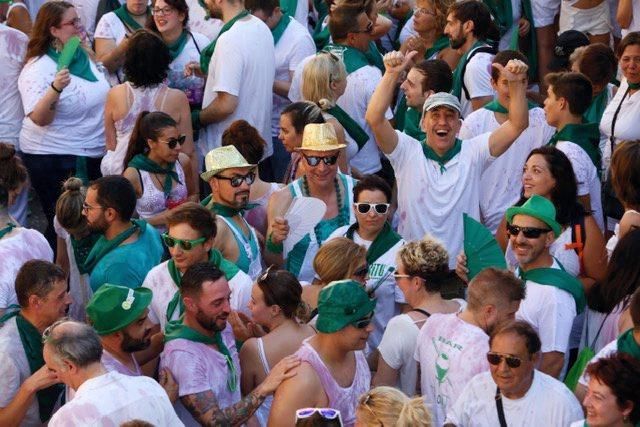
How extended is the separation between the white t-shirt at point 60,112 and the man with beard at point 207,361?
3361mm

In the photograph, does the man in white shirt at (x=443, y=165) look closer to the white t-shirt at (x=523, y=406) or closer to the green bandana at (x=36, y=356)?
the white t-shirt at (x=523, y=406)

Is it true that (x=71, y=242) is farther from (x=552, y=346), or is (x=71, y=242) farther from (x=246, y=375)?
(x=552, y=346)

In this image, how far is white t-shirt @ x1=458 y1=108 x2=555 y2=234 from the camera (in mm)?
8672

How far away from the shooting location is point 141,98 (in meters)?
9.02

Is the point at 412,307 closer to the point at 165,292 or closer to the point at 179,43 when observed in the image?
the point at 165,292

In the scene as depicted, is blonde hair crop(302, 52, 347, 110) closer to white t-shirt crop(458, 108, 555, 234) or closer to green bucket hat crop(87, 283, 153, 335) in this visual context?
white t-shirt crop(458, 108, 555, 234)

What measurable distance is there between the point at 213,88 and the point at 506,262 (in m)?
3.00

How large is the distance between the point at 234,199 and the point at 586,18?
15.3ft

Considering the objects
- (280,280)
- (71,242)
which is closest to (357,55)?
(71,242)

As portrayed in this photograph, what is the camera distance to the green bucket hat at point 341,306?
242 inches

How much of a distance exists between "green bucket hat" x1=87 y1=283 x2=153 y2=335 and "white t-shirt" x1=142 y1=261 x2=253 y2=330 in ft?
2.34

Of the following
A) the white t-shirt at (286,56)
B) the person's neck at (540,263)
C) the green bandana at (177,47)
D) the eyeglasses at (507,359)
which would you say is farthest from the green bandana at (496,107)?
the eyeglasses at (507,359)

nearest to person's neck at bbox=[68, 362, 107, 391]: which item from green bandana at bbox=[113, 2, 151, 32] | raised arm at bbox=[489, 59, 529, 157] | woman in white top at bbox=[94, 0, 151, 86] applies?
raised arm at bbox=[489, 59, 529, 157]

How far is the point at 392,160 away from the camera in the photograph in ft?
26.6
